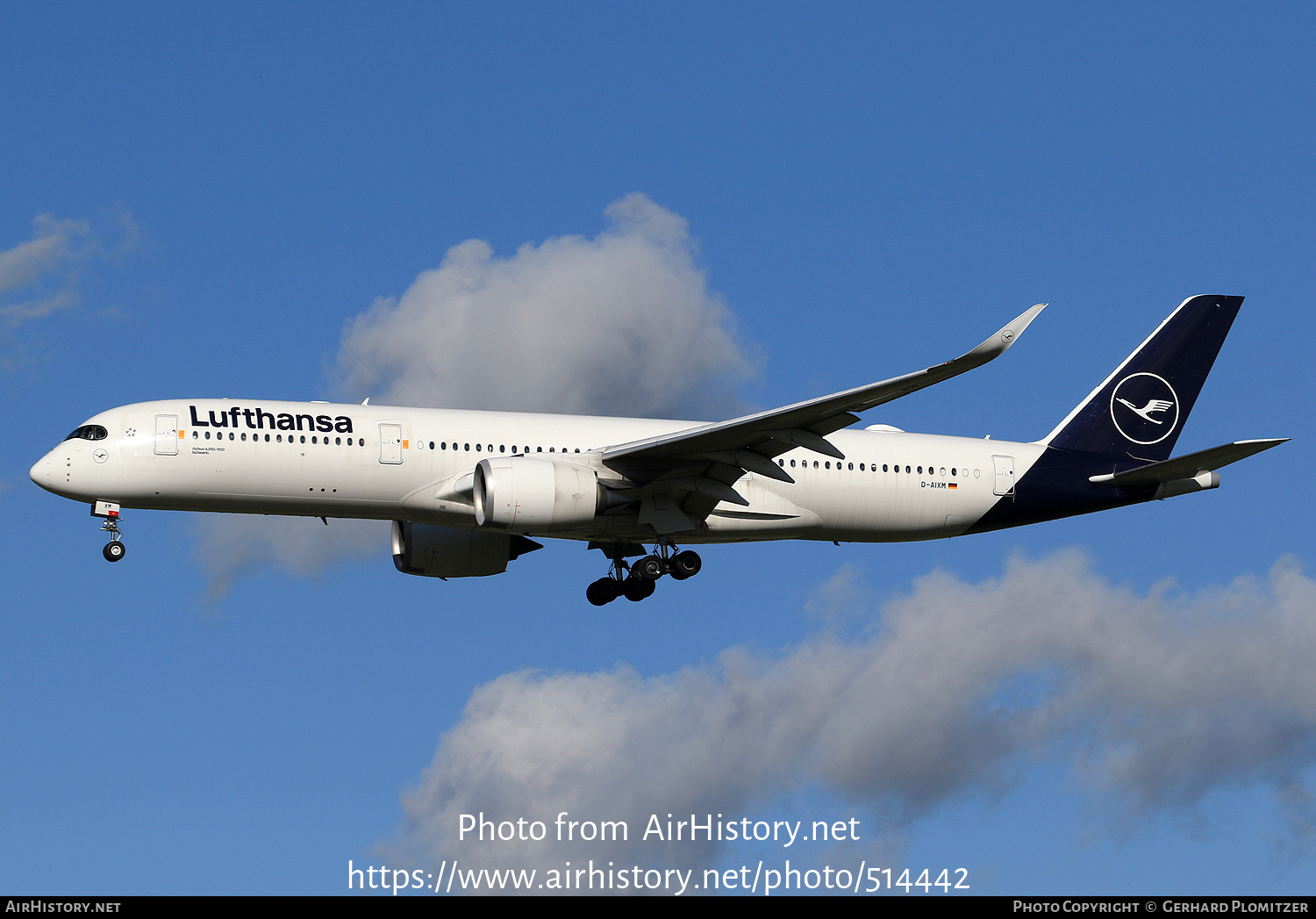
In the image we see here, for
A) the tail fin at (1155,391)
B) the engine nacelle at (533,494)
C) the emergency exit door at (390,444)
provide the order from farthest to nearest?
1. the tail fin at (1155,391)
2. the emergency exit door at (390,444)
3. the engine nacelle at (533,494)

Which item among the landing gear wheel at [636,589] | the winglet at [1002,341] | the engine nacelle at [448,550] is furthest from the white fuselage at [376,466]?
the winglet at [1002,341]

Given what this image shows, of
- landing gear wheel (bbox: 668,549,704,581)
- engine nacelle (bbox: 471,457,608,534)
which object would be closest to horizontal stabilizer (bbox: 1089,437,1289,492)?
landing gear wheel (bbox: 668,549,704,581)

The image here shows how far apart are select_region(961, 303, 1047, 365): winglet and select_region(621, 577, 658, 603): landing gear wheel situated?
41.5 ft

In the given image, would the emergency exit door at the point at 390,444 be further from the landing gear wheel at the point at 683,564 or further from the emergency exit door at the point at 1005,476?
the emergency exit door at the point at 1005,476

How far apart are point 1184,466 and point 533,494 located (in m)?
15.8

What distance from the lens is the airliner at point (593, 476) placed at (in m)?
33.8

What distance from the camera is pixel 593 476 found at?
3434 cm

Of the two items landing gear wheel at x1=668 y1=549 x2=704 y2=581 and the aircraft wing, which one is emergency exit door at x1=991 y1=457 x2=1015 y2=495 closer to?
the aircraft wing

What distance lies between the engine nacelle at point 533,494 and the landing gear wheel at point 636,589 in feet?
15.1

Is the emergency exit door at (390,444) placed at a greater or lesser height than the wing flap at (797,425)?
greater

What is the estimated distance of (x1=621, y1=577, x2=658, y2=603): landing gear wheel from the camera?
38.5 m
